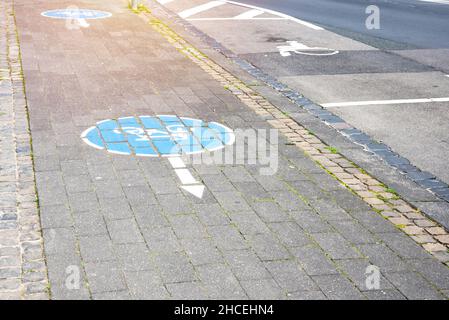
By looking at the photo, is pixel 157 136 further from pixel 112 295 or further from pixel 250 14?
pixel 250 14

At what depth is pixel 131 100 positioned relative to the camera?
10.2 m

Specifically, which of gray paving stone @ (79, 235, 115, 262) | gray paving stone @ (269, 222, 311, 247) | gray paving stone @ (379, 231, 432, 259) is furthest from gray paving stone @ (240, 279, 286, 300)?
gray paving stone @ (379, 231, 432, 259)

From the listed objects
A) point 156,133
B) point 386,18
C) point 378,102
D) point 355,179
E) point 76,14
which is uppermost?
point 76,14

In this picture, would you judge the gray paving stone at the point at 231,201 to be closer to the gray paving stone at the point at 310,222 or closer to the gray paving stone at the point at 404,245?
the gray paving stone at the point at 310,222

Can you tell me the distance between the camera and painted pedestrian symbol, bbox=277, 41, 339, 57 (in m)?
14.8

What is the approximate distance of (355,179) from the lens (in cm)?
743

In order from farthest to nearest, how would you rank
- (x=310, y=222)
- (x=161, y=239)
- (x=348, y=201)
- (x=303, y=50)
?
→ (x=303, y=50), (x=348, y=201), (x=310, y=222), (x=161, y=239)

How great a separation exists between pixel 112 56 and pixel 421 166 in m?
7.24

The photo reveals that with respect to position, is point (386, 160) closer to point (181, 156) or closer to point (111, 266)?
point (181, 156)

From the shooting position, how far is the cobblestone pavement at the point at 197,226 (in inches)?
202

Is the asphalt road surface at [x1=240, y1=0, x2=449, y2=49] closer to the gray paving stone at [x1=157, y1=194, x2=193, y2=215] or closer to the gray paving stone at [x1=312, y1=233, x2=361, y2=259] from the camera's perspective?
the gray paving stone at [x1=157, y1=194, x2=193, y2=215]

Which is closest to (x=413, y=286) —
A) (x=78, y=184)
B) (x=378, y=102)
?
(x=78, y=184)

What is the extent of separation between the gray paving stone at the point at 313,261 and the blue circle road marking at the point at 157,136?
2679mm

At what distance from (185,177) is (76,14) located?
40.9 feet
